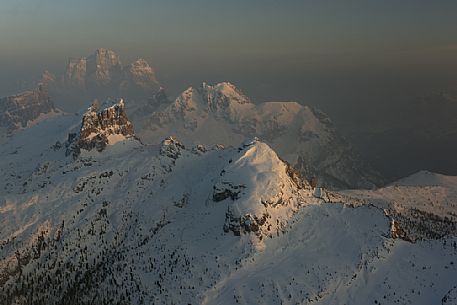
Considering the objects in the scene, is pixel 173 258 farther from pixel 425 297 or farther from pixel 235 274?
pixel 425 297

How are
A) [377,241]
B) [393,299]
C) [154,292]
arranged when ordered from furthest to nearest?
[377,241] < [154,292] < [393,299]

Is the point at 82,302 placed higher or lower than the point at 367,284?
lower

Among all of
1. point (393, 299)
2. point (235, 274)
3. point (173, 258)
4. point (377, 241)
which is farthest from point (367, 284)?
point (173, 258)

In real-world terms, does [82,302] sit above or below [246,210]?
below

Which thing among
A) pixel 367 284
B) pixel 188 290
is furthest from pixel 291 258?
pixel 188 290

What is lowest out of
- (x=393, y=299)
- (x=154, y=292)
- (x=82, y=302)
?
(x=82, y=302)

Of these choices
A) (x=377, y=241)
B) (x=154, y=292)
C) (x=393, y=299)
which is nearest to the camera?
(x=393, y=299)

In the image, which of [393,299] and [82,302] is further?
[82,302]

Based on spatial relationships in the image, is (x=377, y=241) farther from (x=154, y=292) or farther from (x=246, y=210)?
(x=154, y=292)

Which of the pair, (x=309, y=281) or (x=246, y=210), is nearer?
(x=309, y=281)
